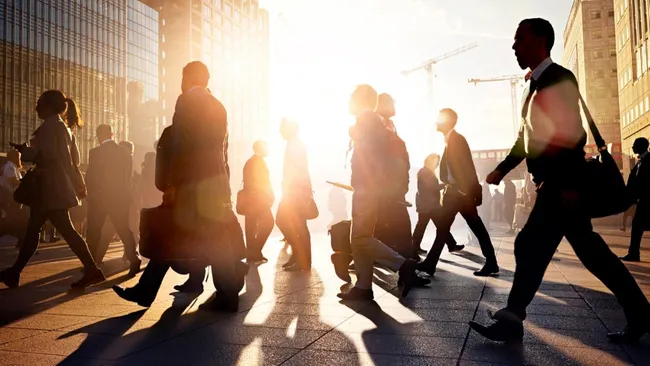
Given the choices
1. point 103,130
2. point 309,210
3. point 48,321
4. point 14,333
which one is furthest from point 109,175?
point 14,333

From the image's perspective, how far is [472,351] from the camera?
3.17 metres

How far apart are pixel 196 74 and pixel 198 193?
3.37 feet

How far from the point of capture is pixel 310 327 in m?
3.87

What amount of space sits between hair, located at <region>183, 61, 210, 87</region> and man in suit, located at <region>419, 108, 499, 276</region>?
10.2 feet

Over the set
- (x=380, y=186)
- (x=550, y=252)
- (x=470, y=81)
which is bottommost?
(x=550, y=252)

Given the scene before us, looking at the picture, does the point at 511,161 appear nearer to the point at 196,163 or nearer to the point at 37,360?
the point at 196,163

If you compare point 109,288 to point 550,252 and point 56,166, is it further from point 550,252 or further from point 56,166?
point 550,252

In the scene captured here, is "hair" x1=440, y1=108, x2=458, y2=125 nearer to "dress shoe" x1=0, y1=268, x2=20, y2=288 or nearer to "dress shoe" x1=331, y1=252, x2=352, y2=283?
"dress shoe" x1=331, y1=252, x2=352, y2=283

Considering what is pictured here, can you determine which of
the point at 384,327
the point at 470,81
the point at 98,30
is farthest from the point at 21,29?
the point at 470,81

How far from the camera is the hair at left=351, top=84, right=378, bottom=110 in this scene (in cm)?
539

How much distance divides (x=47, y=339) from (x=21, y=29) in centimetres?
6420

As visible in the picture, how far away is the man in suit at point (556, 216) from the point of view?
11.0ft

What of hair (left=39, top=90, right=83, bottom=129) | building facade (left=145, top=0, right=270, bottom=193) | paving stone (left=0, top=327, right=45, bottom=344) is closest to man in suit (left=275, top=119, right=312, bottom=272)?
hair (left=39, top=90, right=83, bottom=129)

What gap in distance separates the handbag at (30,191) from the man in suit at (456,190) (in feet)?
13.7
